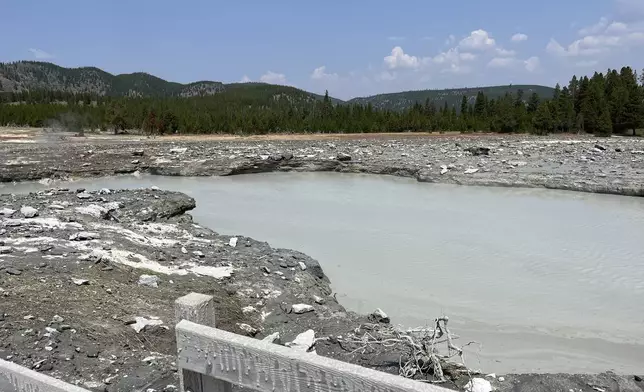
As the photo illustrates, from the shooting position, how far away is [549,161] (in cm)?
1930

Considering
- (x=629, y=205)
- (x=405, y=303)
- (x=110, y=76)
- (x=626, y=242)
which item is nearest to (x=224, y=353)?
(x=405, y=303)

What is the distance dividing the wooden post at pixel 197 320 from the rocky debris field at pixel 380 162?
15.9 m

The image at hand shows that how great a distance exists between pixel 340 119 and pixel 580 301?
170ft

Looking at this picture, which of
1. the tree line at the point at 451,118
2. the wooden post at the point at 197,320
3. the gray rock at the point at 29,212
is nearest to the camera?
the wooden post at the point at 197,320

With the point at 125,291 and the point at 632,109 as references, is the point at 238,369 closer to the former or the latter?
the point at 125,291

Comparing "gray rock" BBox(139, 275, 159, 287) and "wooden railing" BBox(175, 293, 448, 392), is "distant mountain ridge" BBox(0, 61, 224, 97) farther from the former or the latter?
"wooden railing" BBox(175, 293, 448, 392)

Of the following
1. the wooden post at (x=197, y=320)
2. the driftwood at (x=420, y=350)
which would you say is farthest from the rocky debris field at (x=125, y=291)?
the wooden post at (x=197, y=320)

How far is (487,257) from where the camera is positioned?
8.72m

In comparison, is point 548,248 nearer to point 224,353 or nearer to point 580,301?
point 580,301

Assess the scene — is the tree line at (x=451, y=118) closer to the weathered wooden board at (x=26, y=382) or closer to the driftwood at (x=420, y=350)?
the driftwood at (x=420, y=350)

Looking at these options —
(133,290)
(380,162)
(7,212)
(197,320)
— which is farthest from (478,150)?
(197,320)

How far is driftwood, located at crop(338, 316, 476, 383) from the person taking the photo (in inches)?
156

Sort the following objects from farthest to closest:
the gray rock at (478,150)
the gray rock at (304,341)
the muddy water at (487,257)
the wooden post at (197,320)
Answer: the gray rock at (478,150) → the muddy water at (487,257) → the gray rock at (304,341) → the wooden post at (197,320)

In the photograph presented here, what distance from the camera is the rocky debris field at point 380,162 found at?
54.4 feet
